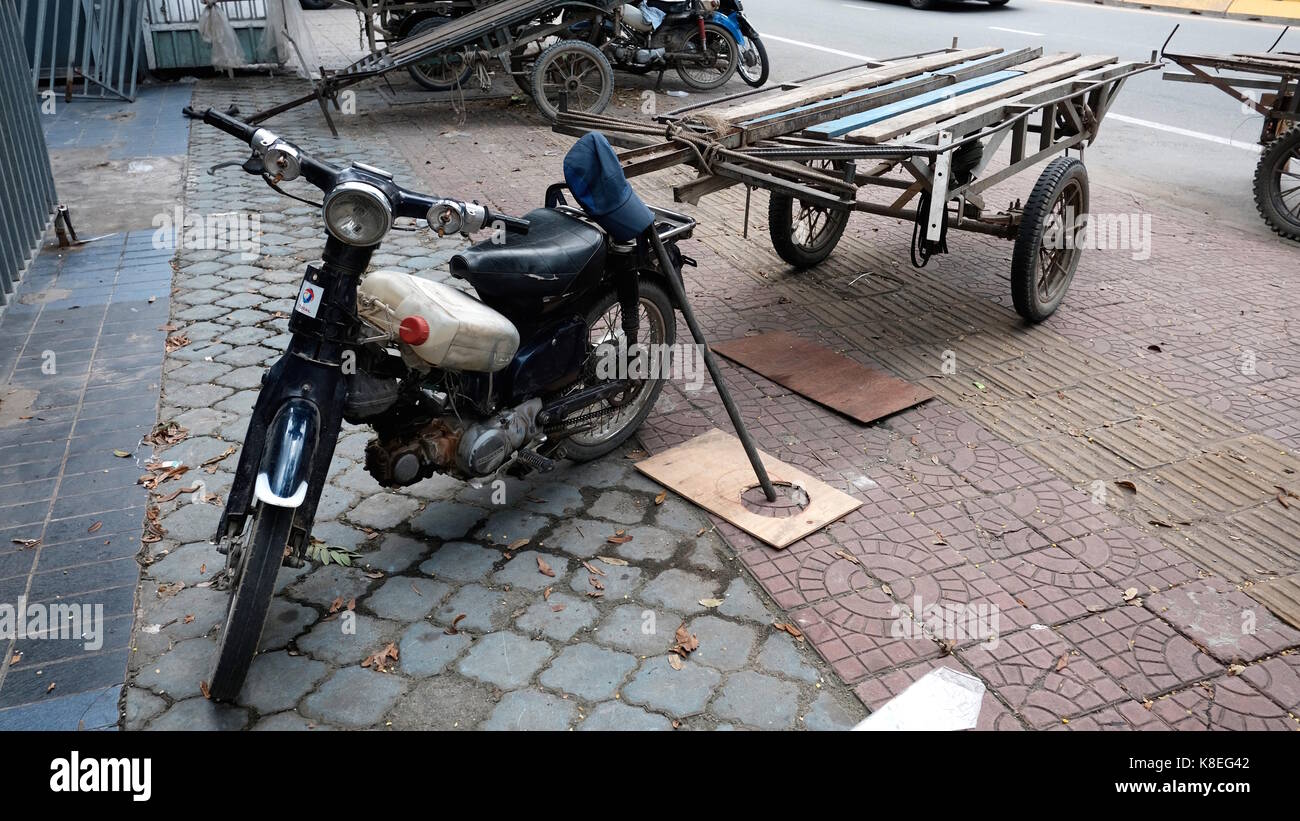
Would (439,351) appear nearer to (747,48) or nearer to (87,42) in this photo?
(747,48)

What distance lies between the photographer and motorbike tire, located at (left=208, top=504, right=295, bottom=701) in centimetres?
305

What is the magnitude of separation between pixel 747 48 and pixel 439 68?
12.6ft

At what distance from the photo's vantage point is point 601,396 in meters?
4.35

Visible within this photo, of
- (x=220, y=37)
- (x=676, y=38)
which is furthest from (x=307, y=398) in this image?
(x=220, y=37)

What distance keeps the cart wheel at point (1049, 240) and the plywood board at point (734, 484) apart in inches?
88.0

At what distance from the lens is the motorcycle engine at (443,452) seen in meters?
3.67

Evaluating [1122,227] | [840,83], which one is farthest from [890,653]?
[1122,227]

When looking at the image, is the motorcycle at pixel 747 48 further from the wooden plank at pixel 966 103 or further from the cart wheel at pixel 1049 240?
the cart wheel at pixel 1049 240

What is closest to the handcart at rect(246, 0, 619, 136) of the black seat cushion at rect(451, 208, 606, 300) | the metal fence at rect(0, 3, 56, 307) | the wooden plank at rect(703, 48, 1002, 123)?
the metal fence at rect(0, 3, 56, 307)

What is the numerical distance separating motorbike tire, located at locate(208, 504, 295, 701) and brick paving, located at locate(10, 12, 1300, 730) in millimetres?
141

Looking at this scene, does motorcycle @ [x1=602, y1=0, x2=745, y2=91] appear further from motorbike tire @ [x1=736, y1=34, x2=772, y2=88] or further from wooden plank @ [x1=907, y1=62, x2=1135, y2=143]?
wooden plank @ [x1=907, y1=62, x2=1135, y2=143]

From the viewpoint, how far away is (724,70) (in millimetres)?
12406

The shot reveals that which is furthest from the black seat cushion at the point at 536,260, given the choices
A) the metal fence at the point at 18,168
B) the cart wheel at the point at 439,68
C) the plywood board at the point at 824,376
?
the cart wheel at the point at 439,68

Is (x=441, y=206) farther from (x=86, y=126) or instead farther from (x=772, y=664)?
(x=86, y=126)
